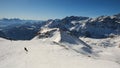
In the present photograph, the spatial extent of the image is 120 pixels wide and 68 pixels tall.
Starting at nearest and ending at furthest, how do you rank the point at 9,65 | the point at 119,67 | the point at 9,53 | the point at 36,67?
the point at 119,67 < the point at 36,67 < the point at 9,65 < the point at 9,53

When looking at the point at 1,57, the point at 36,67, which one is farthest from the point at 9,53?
the point at 36,67

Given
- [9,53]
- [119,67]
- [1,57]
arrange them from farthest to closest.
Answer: [9,53] → [1,57] → [119,67]

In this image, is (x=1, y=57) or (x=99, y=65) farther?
(x=1, y=57)

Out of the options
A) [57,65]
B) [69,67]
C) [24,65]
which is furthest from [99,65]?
[24,65]

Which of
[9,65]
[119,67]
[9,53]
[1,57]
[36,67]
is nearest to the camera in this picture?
[119,67]

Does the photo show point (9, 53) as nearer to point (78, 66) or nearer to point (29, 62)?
point (29, 62)

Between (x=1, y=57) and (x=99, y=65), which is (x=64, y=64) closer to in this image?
(x=99, y=65)

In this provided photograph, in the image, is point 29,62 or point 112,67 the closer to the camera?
point 112,67
